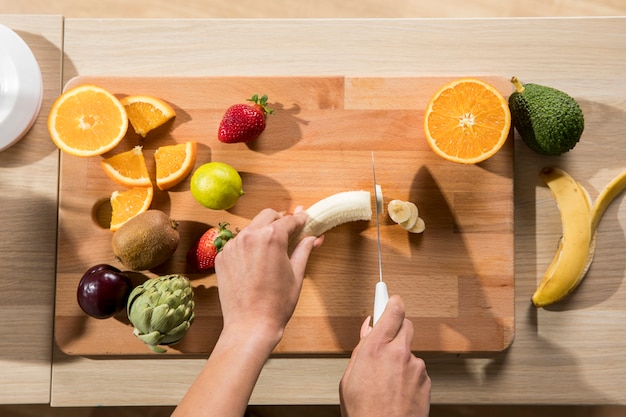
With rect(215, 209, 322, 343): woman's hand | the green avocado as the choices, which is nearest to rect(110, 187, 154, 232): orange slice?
rect(215, 209, 322, 343): woman's hand

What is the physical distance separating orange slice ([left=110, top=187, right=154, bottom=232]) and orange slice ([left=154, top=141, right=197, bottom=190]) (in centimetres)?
4

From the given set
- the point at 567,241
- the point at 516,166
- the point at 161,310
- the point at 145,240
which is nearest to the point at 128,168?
the point at 145,240

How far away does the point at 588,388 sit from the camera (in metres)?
1.38

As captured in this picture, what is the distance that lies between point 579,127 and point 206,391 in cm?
91

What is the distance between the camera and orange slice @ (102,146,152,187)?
53.0 inches

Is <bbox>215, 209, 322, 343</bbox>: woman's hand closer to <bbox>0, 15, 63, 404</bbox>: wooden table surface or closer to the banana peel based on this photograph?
<bbox>0, 15, 63, 404</bbox>: wooden table surface

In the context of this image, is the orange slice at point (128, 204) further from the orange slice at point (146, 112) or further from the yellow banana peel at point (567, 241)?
the yellow banana peel at point (567, 241)

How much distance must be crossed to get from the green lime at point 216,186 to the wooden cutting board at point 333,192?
66 mm

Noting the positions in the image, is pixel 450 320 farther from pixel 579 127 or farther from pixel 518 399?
pixel 579 127

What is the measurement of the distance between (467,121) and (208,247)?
0.61m

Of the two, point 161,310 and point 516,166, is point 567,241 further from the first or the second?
point 161,310

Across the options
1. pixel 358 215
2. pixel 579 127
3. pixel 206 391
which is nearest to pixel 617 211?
pixel 579 127

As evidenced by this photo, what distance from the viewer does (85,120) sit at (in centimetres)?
133

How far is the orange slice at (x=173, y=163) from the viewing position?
1.34 m
